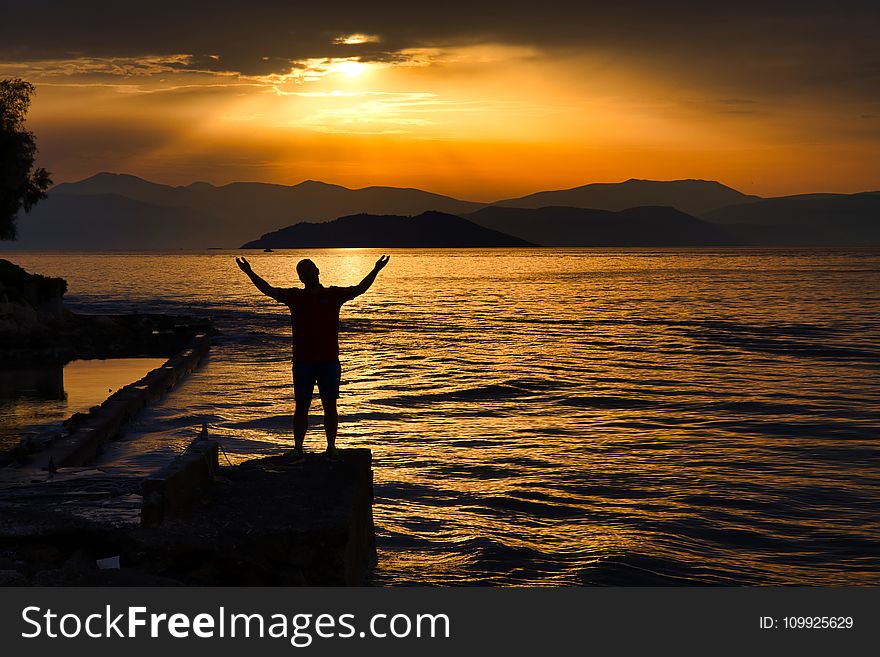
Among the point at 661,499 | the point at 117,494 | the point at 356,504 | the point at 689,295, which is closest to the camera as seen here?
the point at 356,504

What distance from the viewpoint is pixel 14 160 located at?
153 feet

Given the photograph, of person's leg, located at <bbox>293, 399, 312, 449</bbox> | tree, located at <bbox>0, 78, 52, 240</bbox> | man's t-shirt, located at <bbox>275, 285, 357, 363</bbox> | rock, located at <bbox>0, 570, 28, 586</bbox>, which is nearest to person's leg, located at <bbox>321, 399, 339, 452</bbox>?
person's leg, located at <bbox>293, 399, 312, 449</bbox>

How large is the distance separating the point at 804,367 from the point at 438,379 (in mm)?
12049

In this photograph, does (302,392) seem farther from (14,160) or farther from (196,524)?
(14,160)

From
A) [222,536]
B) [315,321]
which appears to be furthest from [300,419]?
[222,536]

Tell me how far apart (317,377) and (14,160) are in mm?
43931

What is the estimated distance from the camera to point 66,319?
40.2 meters

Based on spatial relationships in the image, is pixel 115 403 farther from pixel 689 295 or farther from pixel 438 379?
pixel 689 295

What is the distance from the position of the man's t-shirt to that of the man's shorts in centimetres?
6

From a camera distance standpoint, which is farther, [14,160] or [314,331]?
[14,160]

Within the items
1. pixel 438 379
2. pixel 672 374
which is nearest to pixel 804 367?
pixel 672 374

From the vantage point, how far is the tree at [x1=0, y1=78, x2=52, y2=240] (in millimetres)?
46344

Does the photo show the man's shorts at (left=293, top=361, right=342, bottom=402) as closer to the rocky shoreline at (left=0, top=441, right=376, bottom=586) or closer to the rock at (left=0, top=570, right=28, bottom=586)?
the rocky shoreline at (left=0, top=441, right=376, bottom=586)

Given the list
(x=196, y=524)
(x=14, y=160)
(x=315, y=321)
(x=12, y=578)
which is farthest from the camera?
(x=14, y=160)
